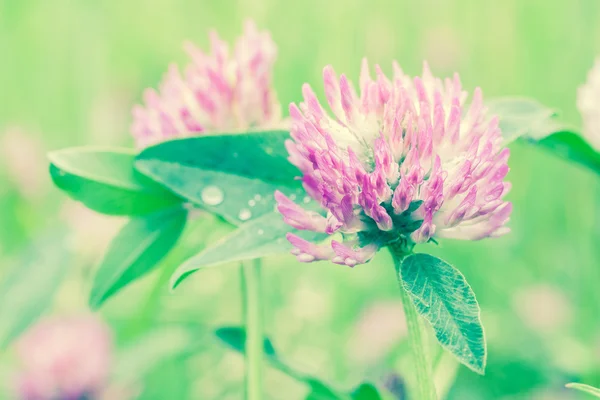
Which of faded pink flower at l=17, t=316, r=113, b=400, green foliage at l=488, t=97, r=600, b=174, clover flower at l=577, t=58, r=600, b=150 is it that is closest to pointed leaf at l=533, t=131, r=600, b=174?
green foliage at l=488, t=97, r=600, b=174

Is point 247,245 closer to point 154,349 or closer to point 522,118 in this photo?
point 522,118

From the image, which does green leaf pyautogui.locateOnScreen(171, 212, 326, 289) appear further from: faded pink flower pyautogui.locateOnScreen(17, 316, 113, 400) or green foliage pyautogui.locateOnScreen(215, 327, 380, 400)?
faded pink flower pyautogui.locateOnScreen(17, 316, 113, 400)

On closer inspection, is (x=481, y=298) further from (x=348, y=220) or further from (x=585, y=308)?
(x=348, y=220)

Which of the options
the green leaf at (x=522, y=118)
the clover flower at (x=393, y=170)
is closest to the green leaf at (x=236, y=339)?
the clover flower at (x=393, y=170)

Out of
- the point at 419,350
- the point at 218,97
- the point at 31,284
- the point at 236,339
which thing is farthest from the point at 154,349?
the point at 419,350

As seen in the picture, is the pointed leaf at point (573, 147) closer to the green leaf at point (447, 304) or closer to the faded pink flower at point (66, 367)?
the green leaf at point (447, 304)

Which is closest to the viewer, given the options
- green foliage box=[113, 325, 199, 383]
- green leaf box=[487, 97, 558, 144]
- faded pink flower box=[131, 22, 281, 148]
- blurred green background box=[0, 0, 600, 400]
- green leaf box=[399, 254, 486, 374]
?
green leaf box=[399, 254, 486, 374]

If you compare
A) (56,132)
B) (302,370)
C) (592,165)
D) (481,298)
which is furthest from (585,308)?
(56,132)
